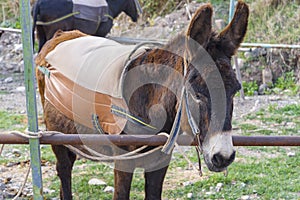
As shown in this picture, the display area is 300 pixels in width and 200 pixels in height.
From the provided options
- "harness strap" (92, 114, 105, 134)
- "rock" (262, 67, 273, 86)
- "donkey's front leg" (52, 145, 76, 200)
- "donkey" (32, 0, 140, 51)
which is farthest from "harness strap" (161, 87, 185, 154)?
"rock" (262, 67, 273, 86)

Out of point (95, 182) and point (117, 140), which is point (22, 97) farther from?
point (117, 140)

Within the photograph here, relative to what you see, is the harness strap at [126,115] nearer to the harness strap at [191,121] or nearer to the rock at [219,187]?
the harness strap at [191,121]

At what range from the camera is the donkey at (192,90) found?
8.38ft

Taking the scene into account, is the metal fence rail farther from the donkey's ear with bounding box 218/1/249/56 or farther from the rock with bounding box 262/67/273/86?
the rock with bounding box 262/67/273/86

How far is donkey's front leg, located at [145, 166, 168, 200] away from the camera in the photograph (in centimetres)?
332

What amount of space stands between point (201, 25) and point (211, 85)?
11.2 inches

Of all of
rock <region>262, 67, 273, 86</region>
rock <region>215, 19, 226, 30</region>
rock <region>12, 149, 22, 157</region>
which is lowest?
rock <region>12, 149, 22, 157</region>

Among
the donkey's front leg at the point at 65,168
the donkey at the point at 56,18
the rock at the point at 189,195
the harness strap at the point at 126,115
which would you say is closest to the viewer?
the harness strap at the point at 126,115

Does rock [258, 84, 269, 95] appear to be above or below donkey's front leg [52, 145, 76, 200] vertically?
below

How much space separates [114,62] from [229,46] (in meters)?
0.77

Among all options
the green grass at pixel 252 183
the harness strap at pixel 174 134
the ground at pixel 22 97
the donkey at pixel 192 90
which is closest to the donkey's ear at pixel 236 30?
the donkey at pixel 192 90

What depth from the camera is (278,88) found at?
26.8ft

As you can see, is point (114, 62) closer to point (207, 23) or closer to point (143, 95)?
point (143, 95)

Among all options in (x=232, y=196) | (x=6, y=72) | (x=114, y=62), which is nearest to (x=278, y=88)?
(x=232, y=196)
